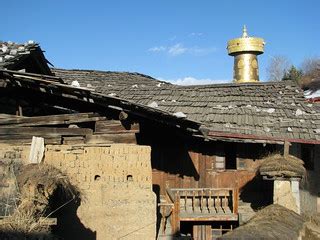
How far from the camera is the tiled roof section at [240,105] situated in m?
13.4

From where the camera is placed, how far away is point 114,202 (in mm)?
9102

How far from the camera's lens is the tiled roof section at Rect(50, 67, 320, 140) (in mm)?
13438

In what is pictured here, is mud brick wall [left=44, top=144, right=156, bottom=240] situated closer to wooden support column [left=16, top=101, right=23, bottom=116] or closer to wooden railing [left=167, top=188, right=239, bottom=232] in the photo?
wooden support column [left=16, top=101, right=23, bottom=116]

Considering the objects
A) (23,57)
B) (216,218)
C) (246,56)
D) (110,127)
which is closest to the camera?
(110,127)

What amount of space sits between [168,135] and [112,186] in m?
3.98

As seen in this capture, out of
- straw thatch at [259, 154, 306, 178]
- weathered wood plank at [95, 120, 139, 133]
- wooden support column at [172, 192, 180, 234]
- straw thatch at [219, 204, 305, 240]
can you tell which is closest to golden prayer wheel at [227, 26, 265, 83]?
straw thatch at [259, 154, 306, 178]

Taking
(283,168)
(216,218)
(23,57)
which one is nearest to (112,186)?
(216,218)

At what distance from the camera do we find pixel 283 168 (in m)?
11.5

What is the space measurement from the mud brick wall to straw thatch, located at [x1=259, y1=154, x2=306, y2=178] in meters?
3.77

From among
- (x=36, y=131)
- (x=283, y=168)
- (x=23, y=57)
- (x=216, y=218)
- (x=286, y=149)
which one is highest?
(x=23, y=57)

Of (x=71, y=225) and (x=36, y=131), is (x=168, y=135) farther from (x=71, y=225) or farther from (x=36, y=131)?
(x=71, y=225)

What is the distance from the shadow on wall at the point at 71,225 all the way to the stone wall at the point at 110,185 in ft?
0.19

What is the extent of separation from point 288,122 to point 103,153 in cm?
676

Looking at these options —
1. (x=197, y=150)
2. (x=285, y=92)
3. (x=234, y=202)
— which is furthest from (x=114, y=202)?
(x=285, y=92)
